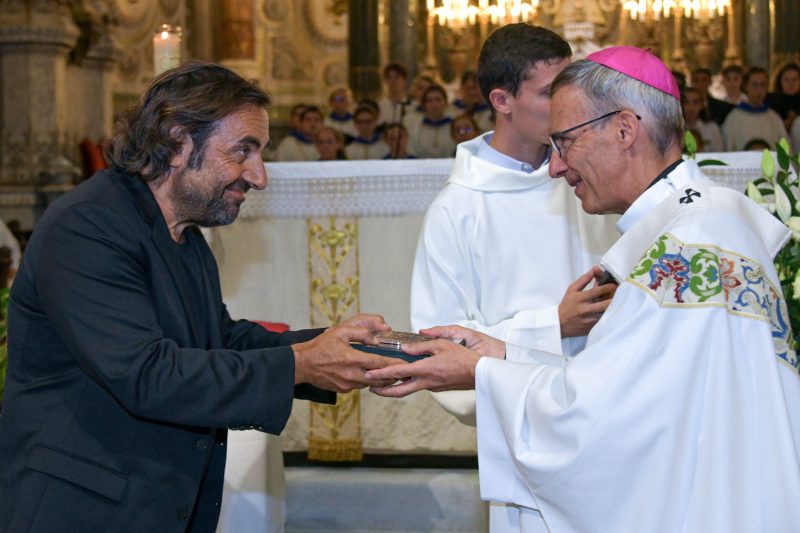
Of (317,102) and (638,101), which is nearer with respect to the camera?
(638,101)

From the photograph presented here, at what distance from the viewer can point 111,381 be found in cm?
238

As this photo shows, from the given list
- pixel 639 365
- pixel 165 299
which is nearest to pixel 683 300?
pixel 639 365

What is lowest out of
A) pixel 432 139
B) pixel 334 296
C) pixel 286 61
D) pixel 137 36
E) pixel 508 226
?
pixel 334 296

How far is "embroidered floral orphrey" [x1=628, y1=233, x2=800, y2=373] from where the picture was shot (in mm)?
2244

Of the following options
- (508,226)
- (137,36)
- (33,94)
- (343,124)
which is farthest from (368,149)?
(508,226)

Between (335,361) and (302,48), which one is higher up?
(302,48)

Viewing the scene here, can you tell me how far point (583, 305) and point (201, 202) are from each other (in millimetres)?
995

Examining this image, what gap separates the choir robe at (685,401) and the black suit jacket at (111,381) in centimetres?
64

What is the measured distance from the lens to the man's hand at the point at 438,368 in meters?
2.65

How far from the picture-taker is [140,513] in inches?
98.1

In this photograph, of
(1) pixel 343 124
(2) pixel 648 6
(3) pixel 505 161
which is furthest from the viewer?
(2) pixel 648 6

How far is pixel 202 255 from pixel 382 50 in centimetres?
1183

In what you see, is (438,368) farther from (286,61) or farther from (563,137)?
(286,61)

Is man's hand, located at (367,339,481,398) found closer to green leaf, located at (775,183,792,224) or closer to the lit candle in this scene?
green leaf, located at (775,183,792,224)
